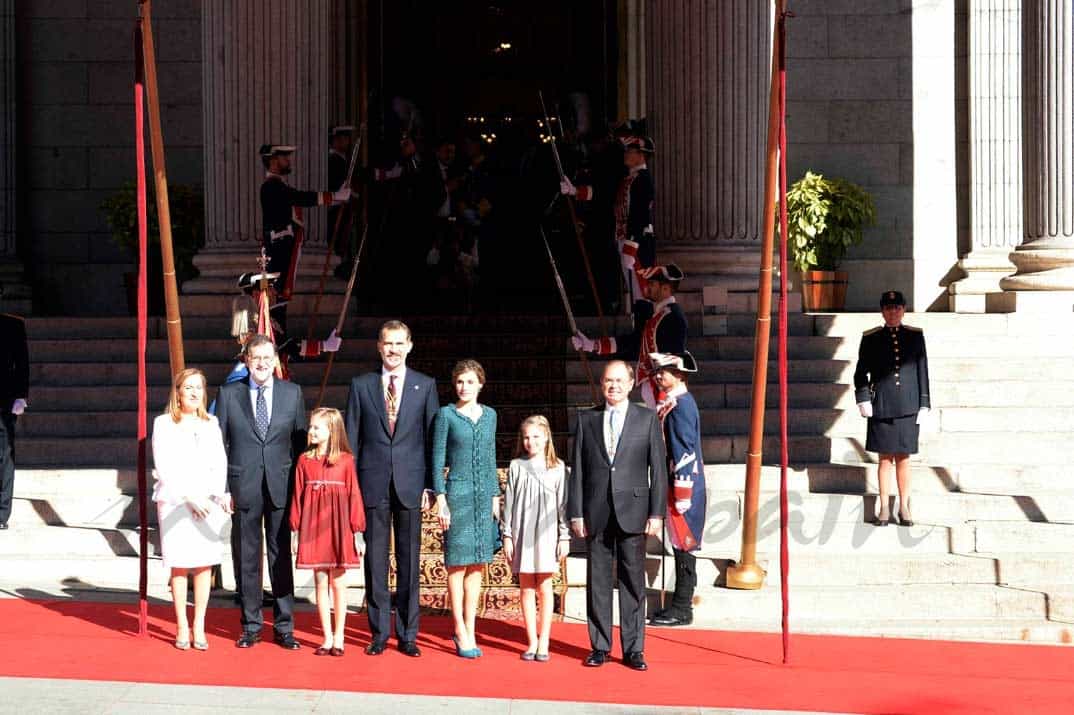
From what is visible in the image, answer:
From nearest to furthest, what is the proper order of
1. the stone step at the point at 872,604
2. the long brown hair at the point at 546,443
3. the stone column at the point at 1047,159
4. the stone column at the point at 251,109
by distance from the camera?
the long brown hair at the point at 546,443 → the stone step at the point at 872,604 → the stone column at the point at 1047,159 → the stone column at the point at 251,109

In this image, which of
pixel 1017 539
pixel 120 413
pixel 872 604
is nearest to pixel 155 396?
pixel 120 413

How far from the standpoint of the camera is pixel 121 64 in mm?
19344

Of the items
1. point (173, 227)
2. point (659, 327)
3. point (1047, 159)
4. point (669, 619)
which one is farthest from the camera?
point (173, 227)

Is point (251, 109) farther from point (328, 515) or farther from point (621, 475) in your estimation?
point (621, 475)

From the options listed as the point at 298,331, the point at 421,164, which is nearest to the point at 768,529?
the point at 298,331

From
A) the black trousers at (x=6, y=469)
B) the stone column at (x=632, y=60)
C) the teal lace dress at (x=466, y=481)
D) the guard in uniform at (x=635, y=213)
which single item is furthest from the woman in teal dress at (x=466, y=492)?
the stone column at (x=632, y=60)

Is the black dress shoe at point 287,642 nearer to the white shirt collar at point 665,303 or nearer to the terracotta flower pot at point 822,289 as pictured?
the white shirt collar at point 665,303

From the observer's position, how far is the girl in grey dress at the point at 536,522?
961 centimetres

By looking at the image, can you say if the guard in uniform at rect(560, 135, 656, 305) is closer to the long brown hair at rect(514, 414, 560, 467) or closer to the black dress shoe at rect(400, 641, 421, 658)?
the long brown hair at rect(514, 414, 560, 467)

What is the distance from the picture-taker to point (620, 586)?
970cm

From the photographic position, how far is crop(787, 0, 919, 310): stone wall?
19.5 metres

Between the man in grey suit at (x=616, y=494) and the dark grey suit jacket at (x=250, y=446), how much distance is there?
174 centimetres

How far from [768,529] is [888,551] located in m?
0.87

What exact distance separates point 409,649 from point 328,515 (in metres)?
0.91
